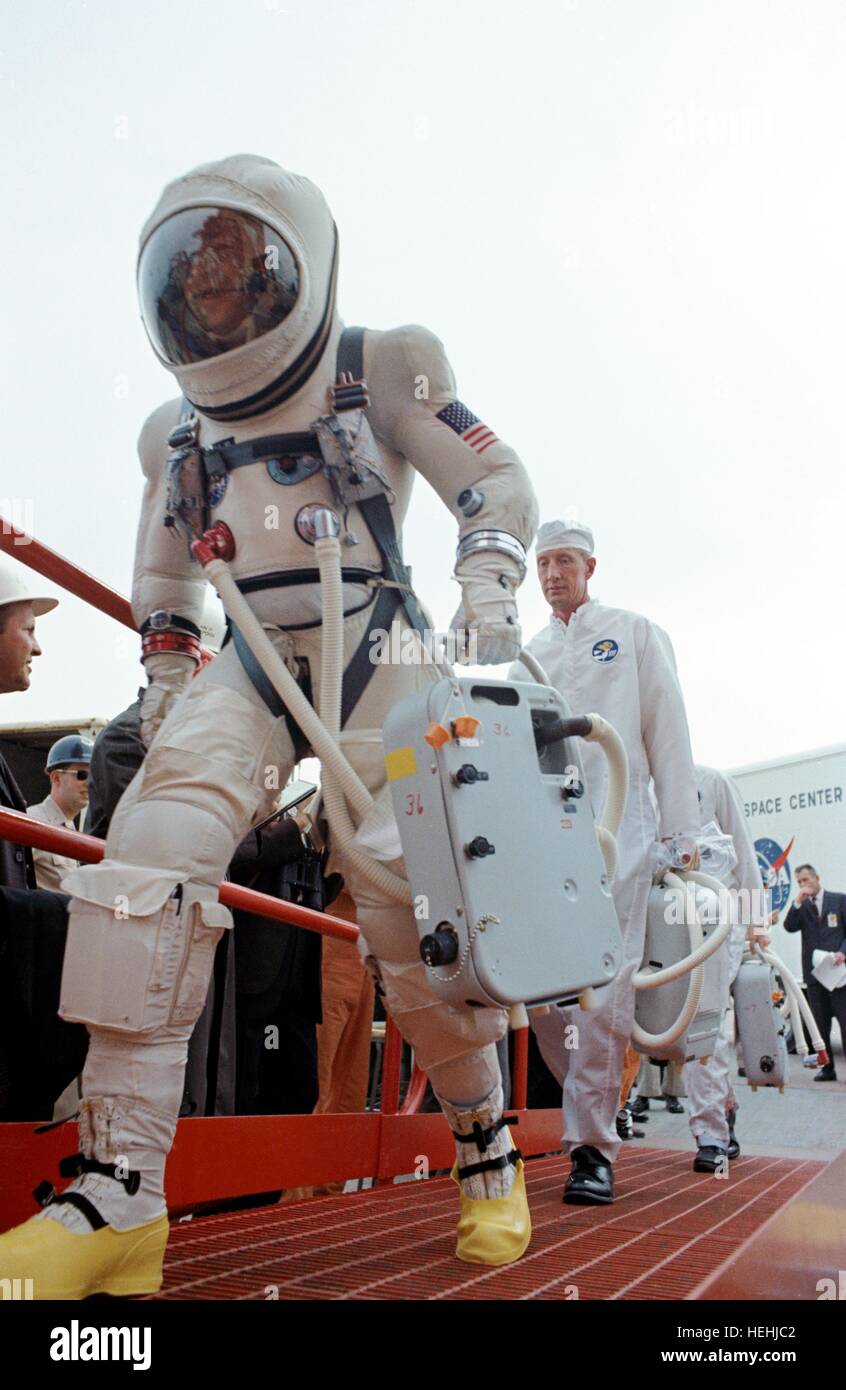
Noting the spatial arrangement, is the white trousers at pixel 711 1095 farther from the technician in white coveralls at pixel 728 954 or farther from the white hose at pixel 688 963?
the white hose at pixel 688 963

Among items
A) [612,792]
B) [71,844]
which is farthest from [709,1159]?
[71,844]

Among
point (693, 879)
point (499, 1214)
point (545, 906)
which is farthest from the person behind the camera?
point (693, 879)

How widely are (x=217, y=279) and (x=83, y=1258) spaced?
5.77 ft

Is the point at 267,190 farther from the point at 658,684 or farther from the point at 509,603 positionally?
the point at 658,684

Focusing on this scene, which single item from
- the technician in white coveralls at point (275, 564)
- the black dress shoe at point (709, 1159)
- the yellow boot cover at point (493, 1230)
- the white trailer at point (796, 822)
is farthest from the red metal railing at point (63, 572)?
the white trailer at point (796, 822)

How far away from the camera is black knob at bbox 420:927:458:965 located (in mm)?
1929

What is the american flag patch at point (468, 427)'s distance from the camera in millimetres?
2471

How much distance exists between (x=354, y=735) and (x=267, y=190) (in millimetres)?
1121

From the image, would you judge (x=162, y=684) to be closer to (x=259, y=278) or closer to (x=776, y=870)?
(x=259, y=278)

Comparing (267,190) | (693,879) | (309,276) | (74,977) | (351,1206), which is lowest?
(351,1206)

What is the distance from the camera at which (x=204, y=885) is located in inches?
78.2

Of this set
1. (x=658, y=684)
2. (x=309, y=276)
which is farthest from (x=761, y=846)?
(x=309, y=276)

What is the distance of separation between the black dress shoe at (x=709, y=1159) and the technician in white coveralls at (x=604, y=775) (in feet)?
2.29
